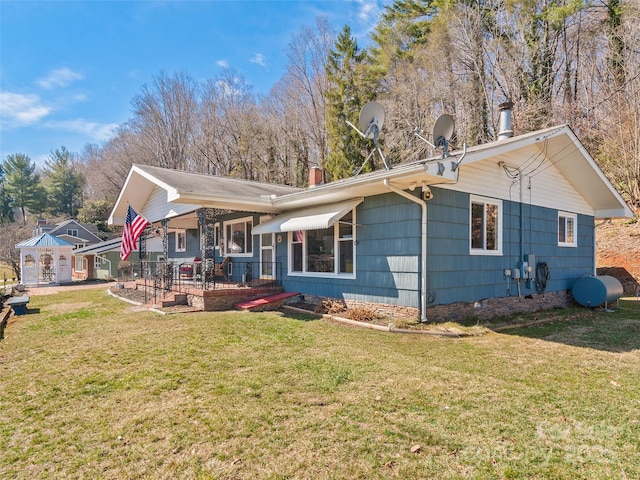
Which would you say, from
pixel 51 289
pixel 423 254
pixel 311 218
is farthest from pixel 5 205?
pixel 423 254

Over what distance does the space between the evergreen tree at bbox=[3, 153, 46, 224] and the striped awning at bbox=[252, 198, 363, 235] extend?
5260 centimetres

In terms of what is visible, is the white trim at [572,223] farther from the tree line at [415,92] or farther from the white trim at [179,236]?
the white trim at [179,236]

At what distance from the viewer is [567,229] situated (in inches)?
525

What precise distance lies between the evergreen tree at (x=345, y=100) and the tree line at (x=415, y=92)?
7 cm

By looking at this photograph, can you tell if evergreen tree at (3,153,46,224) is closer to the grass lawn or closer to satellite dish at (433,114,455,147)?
Result: the grass lawn

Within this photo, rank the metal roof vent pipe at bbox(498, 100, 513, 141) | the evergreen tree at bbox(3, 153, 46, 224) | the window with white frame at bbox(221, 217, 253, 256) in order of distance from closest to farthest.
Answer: the metal roof vent pipe at bbox(498, 100, 513, 141) → the window with white frame at bbox(221, 217, 253, 256) → the evergreen tree at bbox(3, 153, 46, 224)

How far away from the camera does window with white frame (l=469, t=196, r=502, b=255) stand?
9750 mm

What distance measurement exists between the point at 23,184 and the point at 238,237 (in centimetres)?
5045

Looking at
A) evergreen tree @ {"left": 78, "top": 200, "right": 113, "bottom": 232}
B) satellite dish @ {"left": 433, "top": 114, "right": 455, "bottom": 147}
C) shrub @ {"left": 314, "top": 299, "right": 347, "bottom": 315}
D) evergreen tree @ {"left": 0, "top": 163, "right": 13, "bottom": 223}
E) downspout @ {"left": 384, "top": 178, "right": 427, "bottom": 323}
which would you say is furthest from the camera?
evergreen tree @ {"left": 0, "top": 163, "right": 13, "bottom": 223}

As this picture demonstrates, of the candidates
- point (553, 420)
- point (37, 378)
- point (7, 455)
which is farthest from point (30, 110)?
point (553, 420)

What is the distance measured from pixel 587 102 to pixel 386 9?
1543cm

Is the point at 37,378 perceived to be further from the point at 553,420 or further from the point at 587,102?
the point at 587,102

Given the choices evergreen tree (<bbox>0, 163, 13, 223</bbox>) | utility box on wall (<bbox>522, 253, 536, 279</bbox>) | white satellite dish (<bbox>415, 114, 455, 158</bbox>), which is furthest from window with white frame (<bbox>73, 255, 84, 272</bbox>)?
utility box on wall (<bbox>522, 253, 536, 279</bbox>)

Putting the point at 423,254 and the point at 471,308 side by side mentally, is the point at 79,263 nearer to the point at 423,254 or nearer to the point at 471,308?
the point at 423,254
